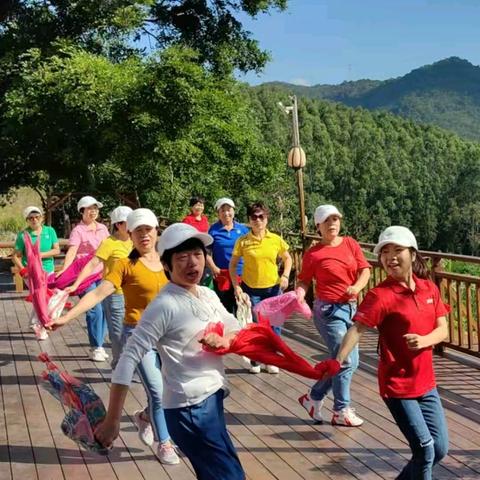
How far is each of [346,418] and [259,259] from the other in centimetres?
186

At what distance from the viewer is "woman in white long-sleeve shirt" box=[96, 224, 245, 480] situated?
2773mm

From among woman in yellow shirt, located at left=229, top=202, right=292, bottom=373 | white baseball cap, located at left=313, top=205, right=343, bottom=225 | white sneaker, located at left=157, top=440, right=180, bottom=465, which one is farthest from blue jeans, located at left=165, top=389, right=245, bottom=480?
woman in yellow shirt, located at left=229, top=202, right=292, bottom=373

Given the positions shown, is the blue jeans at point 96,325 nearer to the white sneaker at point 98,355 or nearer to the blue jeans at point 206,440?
the white sneaker at point 98,355

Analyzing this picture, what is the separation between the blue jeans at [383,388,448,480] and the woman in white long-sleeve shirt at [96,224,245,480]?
2.97ft

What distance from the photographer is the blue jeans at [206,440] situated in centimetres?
278

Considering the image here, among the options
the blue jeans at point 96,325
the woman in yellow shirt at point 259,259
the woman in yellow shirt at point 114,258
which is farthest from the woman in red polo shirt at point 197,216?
the woman in yellow shirt at point 114,258

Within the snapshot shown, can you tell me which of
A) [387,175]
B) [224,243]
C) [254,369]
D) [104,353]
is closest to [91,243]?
[104,353]

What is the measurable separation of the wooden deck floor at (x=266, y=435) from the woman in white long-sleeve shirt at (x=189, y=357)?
1.64 m

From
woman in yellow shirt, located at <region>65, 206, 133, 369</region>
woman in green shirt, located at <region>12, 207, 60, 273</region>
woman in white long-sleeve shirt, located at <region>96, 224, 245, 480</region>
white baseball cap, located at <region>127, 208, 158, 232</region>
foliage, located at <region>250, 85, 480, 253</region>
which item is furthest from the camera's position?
foliage, located at <region>250, 85, 480, 253</region>

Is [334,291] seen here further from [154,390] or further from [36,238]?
[36,238]

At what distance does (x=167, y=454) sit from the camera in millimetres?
4570

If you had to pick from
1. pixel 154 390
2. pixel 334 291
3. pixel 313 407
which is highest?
pixel 334 291

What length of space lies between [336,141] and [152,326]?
327ft

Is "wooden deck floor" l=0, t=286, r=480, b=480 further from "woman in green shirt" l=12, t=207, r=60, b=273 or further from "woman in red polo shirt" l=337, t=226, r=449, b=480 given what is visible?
"woman in green shirt" l=12, t=207, r=60, b=273
